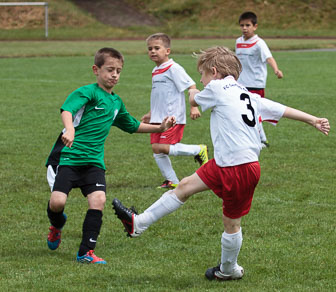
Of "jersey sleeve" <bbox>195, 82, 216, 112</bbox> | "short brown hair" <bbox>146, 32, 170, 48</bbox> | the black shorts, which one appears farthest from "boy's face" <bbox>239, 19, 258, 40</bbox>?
"jersey sleeve" <bbox>195, 82, 216, 112</bbox>

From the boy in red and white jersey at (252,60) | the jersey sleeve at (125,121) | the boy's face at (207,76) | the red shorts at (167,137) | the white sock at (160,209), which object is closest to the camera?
the boy's face at (207,76)

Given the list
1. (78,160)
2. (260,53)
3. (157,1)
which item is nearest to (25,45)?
(157,1)

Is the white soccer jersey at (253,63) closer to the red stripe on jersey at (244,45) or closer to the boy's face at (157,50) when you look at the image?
the red stripe on jersey at (244,45)

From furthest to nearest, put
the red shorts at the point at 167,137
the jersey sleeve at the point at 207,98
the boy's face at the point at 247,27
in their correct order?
the boy's face at the point at 247,27
the red shorts at the point at 167,137
the jersey sleeve at the point at 207,98

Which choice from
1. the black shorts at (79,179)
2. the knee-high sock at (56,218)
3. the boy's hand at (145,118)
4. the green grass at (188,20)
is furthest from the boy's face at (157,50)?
the green grass at (188,20)

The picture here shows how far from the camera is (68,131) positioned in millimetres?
4980

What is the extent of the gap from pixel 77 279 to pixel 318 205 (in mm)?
3284

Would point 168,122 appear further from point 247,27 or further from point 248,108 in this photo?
point 247,27

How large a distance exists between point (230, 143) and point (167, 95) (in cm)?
375

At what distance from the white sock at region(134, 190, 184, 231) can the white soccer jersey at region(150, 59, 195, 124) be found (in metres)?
3.33

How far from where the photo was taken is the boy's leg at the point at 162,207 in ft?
16.6

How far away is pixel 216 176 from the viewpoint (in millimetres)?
4891

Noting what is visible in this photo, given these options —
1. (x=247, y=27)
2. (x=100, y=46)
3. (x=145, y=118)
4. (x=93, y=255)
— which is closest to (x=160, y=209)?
(x=93, y=255)

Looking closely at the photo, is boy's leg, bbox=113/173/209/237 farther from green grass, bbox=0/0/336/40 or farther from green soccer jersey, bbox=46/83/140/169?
green grass, bbox=0/0/336/40
